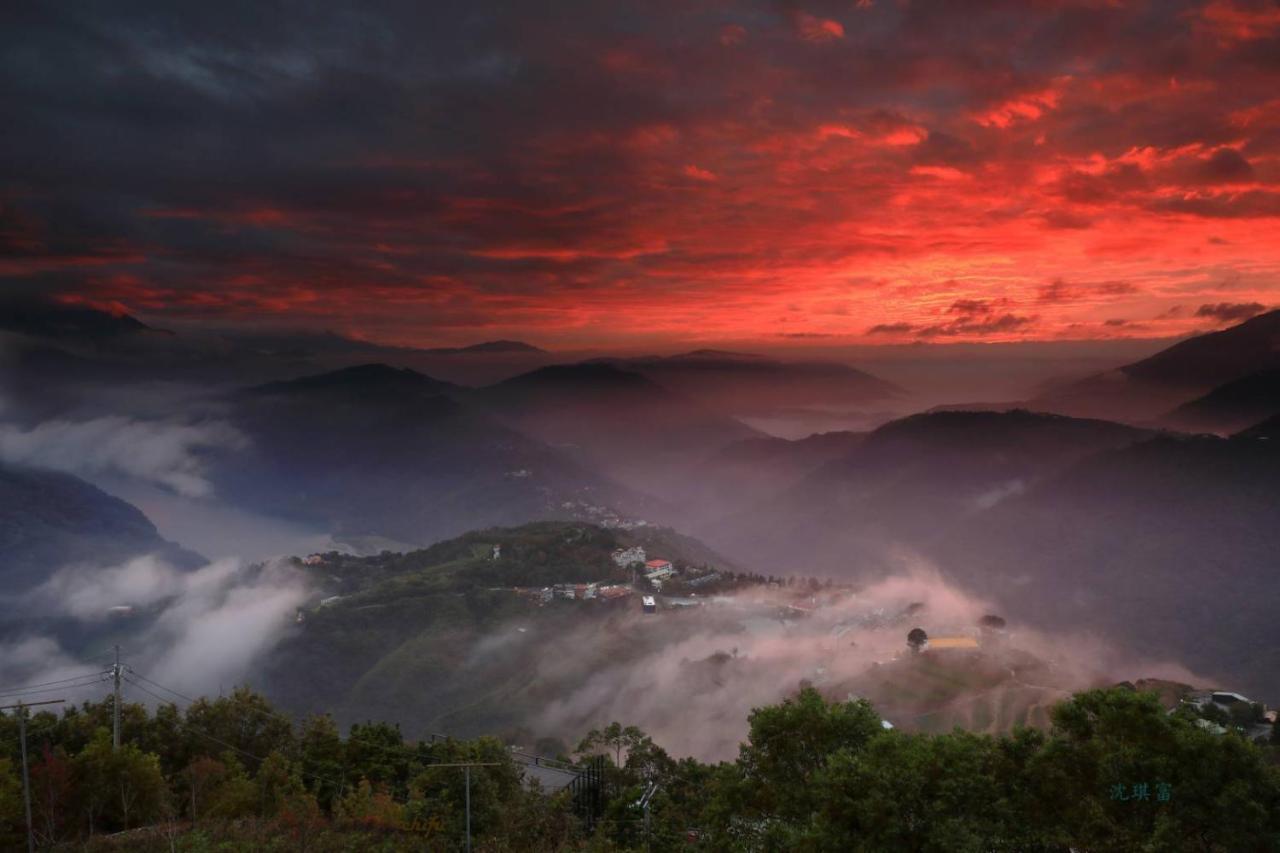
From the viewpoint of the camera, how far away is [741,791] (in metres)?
21.5

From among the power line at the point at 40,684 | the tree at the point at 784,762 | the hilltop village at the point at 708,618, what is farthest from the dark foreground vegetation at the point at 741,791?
the power line at the point at 40,684

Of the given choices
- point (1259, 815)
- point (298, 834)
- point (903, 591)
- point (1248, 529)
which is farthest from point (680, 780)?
point (1248, 529)

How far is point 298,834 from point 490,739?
10291mm

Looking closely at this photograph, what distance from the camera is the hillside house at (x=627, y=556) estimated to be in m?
158

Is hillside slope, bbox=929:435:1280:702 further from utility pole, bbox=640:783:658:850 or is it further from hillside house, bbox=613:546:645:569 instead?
utility pole, bbox=640:783:658:850

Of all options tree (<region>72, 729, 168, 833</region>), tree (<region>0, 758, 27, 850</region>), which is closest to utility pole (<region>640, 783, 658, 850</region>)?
tree (<region>72, 729, 168, 833</region>)

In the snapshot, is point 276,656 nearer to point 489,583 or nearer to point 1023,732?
point 489,583

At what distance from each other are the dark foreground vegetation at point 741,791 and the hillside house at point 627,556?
4690 inches

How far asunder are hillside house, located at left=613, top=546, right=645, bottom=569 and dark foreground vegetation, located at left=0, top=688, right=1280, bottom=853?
391 ft


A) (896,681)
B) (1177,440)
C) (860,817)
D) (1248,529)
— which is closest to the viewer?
(860,817)

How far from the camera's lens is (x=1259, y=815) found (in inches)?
634

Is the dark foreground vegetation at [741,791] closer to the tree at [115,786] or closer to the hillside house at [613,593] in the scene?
the tree at [115,786]

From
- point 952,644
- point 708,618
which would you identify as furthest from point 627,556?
point 952,644

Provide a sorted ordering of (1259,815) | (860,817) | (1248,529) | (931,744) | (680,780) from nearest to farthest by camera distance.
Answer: (1259,815) < (860,817) < (931,744) < (680,780) < (1248,529)
